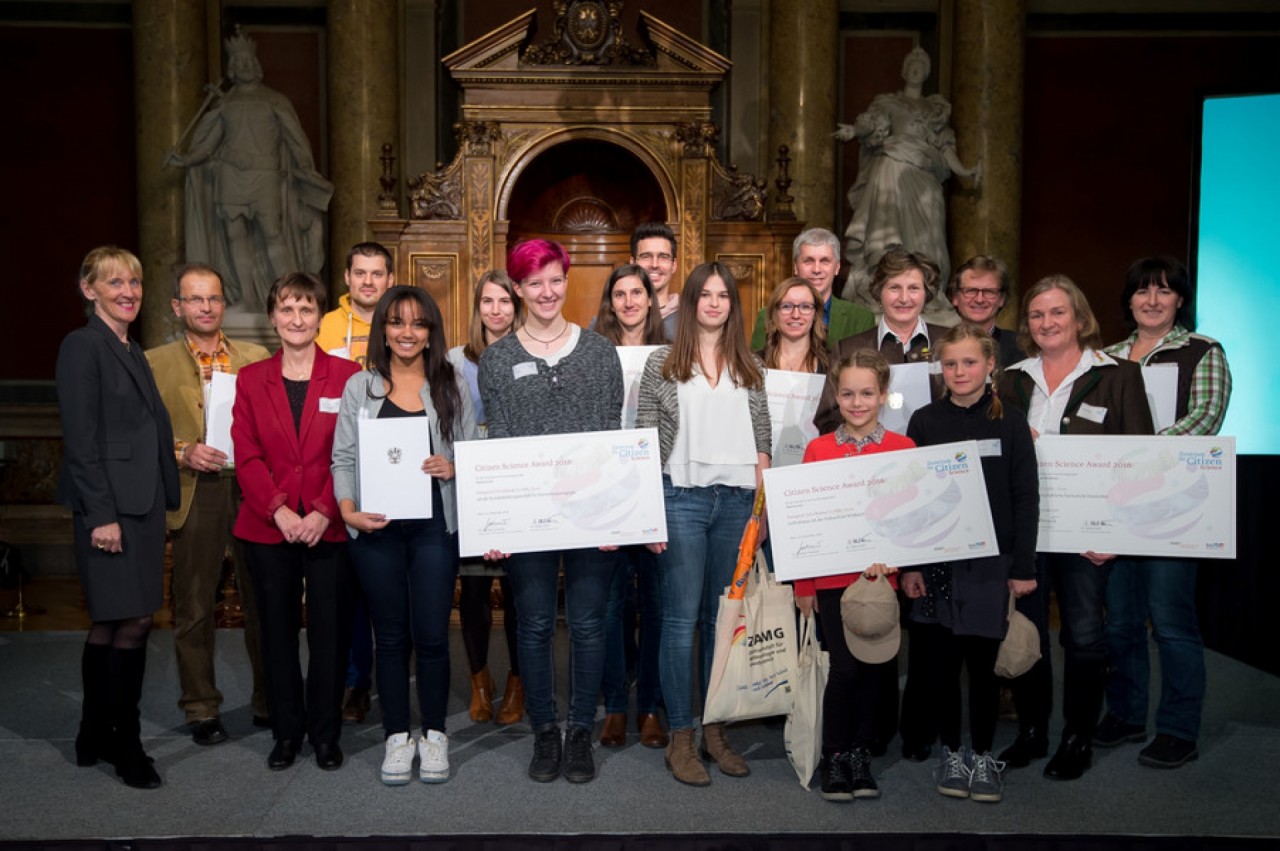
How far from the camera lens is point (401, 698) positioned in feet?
11.6

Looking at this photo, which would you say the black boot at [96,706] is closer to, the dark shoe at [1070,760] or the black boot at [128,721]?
the black boot at [128,721]

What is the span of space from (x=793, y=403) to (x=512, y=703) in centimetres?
158

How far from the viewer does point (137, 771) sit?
3477mm

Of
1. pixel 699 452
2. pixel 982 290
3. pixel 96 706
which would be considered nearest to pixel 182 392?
pixel 96 706

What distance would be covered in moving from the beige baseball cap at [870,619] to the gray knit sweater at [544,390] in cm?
94

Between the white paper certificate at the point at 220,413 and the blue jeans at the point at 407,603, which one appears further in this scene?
the white paper certificate at the point at 220,413

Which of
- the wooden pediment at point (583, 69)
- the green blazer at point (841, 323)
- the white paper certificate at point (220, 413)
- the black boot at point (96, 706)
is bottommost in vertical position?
the black boot at point (96, 706)

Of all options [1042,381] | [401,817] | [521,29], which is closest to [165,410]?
[401,817]

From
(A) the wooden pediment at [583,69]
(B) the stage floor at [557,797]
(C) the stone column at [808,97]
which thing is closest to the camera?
(B) the stage floor at [557,797]

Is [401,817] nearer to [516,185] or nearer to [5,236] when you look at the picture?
[516,185]

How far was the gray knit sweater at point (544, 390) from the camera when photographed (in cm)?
345

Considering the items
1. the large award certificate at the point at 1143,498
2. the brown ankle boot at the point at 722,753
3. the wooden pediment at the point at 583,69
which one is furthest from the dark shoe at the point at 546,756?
the wooden pediment at the point at 583,69

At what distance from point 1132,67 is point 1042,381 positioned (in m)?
Answer: 6.48

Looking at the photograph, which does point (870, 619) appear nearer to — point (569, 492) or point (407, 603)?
point (569, 492)
